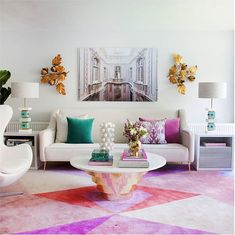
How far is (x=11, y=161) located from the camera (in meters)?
3.59

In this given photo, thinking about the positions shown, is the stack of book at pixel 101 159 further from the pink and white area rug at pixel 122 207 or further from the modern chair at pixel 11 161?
the modern chair at pixel 11 161

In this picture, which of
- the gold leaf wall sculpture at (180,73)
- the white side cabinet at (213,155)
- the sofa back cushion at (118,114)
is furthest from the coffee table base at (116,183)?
Result: the gold leaf wall sculpture at (180,73)

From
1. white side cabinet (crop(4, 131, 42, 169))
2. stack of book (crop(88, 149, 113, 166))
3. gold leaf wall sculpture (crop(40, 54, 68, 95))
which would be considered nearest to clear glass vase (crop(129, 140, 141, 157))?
stack of book (crop(88, 149, 113, 166))

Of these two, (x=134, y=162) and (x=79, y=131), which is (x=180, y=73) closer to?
(x=79, y=131)

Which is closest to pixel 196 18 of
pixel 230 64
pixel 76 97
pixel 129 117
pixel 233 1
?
pixel 233 1

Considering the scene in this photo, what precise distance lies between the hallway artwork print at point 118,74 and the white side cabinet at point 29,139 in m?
1.17

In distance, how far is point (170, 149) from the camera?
446cm

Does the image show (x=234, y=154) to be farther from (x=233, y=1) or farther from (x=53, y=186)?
(x=53, y=186)

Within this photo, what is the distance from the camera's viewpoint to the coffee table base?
10.5ft

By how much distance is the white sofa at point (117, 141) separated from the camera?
4457 millimetres

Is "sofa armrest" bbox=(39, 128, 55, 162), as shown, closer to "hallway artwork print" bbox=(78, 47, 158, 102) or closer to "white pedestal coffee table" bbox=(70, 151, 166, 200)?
"hallway artwork print" bbox=(78, 47, 158, 102)

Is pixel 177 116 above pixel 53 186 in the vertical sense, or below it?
above

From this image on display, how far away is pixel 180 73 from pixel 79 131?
1918 millimetres

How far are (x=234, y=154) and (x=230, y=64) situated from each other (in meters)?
1.63
